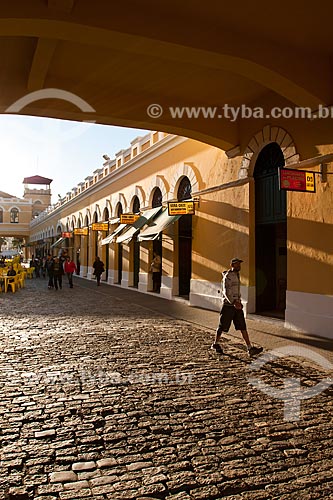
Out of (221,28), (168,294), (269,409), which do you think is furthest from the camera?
(168,294)

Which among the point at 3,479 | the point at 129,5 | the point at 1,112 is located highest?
the point at 129,5

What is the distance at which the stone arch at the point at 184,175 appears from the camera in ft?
44.8

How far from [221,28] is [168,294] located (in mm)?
10260

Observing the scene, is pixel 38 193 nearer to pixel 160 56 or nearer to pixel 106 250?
pixel 106 250

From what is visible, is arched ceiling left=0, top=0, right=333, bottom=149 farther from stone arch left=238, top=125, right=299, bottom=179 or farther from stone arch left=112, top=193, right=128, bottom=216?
stone arch left=112, top=193, right=128, bottom=216

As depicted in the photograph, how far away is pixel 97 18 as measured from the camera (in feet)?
19.3

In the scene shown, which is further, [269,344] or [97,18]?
[269,344]

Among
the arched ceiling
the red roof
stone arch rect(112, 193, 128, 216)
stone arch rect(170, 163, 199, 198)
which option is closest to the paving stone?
the arched ceiling

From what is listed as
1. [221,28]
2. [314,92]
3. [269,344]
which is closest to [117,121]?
[221,28]

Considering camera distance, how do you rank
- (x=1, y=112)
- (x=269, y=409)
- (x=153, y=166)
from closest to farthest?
(x=269, y=409) → (x=1, y=112) → (x=153, y=166)

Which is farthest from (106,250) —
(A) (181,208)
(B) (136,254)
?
(A) (181,208)

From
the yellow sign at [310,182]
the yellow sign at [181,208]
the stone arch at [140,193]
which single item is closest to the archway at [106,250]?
the stone arch at [140,193]

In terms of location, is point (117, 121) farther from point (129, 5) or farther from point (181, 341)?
point (181, 341)

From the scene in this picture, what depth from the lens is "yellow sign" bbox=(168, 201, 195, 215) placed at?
13430mm
